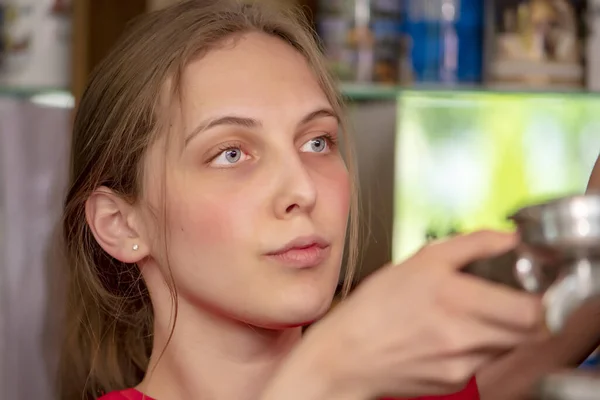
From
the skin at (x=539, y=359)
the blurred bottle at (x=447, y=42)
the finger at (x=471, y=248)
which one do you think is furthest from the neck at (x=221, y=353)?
the blurred bottle at (x=447, y=42)

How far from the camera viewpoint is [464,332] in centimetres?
51

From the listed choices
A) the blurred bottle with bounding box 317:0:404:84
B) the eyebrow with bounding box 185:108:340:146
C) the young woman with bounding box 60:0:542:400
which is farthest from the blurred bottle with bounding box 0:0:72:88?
the eyebrow with bounding box 185:108:340:146

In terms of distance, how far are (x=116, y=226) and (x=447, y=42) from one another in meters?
0.73

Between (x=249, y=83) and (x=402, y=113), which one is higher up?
(x=249, y=83)

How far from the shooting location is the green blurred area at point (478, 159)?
1.45m

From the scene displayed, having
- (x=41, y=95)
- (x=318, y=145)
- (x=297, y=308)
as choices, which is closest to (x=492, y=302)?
(x=297, y=308)

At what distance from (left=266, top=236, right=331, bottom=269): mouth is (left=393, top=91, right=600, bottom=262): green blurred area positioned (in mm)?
711

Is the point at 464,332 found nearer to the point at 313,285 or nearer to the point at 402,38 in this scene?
the point at 313,285

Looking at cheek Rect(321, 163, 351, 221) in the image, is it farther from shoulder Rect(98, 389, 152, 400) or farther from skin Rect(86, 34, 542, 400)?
shoulder Rect(98, 389, 152, 400)

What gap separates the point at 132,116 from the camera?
856 millimetres

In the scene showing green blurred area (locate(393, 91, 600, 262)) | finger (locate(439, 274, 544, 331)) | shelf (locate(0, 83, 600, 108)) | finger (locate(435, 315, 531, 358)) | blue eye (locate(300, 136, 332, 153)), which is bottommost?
green blurred area (locate(393, 91, 600, 262))

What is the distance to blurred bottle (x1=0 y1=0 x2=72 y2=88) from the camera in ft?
4.91

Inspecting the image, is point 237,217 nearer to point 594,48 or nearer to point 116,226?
point 116,226

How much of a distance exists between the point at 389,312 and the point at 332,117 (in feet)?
1.11
